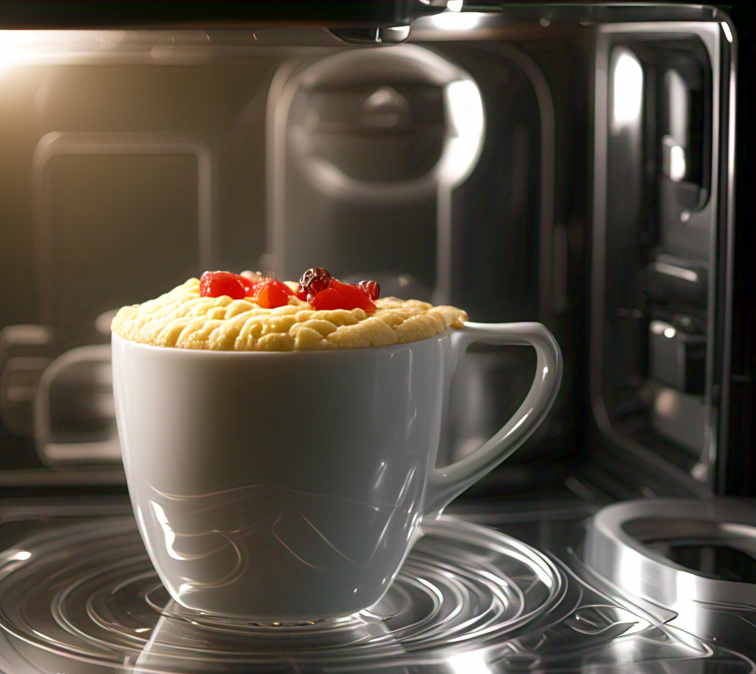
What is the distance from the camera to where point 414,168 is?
661 mm

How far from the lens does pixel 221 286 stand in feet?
1.51

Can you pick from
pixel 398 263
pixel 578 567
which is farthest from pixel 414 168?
pixel 578 567

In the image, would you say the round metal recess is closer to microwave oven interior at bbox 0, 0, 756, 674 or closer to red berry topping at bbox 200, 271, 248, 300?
microwave oven interior at bbox 0, 0, 756, 674

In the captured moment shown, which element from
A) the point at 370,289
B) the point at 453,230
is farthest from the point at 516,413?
the point at 453,230

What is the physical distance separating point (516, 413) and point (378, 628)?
13cm

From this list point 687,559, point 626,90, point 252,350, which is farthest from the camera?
point 626,90

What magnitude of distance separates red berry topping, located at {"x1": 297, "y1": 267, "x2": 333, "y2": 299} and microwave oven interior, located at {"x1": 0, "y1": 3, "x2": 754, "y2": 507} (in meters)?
0.20

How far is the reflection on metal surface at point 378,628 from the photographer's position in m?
0.41

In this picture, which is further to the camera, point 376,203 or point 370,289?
point 376,203

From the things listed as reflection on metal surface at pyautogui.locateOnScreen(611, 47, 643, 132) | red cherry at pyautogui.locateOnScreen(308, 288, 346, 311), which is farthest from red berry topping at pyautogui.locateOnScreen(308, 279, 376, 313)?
reflection on metal surface at pyautogui.locateOnScreen(611, 47, 643, 132)

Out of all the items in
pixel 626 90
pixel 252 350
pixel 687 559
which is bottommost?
pixel 687 559

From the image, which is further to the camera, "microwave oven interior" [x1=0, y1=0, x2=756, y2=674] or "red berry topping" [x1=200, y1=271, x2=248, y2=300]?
"microwave oven interior" [x1=0, y1=0, x2=756, y2=674]

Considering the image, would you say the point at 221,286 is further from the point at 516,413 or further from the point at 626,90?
the point at 626,90

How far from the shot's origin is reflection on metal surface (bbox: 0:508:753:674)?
0.41 m
